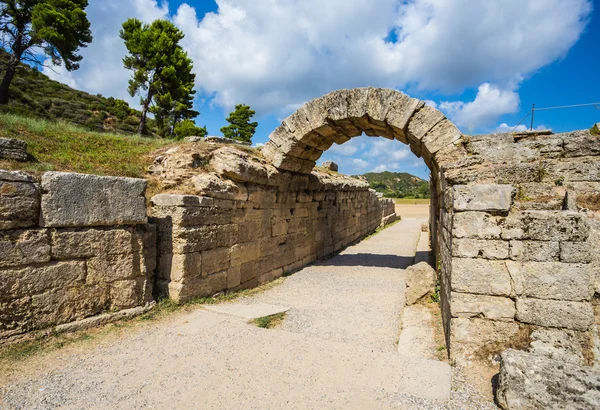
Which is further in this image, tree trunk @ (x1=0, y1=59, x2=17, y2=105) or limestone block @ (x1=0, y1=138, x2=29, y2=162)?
tree trunk @ (x1=0, y1=59, x2=17, y2=105)

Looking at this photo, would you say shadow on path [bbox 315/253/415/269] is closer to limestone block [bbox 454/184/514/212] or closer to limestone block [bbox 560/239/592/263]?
limestone block [bbox 454/184/514/212]

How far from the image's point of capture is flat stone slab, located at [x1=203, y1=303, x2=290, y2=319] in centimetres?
522

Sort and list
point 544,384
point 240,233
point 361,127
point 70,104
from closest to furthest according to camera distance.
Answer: point 544,384 < point 240,233 < point 361,127 < point 70,104

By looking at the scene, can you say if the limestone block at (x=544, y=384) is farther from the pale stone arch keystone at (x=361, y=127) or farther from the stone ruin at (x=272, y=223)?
the pale stone arch keystone at (x=361, y=127)

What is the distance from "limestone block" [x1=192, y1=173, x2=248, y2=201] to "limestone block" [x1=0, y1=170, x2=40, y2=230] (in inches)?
91.0

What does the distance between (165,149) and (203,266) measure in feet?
9.97

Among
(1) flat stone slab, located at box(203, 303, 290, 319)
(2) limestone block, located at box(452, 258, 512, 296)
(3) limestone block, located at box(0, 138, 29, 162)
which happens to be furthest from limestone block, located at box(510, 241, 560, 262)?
(3) limestone block, located at box(0, 138, 29, 162)

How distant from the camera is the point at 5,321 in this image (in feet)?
12.0

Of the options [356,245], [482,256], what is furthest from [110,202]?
[356,245]

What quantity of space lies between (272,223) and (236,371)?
180 inches

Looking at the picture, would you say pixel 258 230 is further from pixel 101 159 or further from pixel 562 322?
pixel 562 322

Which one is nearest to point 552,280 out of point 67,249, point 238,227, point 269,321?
point 269,321

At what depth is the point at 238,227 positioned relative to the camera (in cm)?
664

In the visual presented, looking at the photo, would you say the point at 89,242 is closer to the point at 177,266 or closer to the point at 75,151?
the point at 177,266
